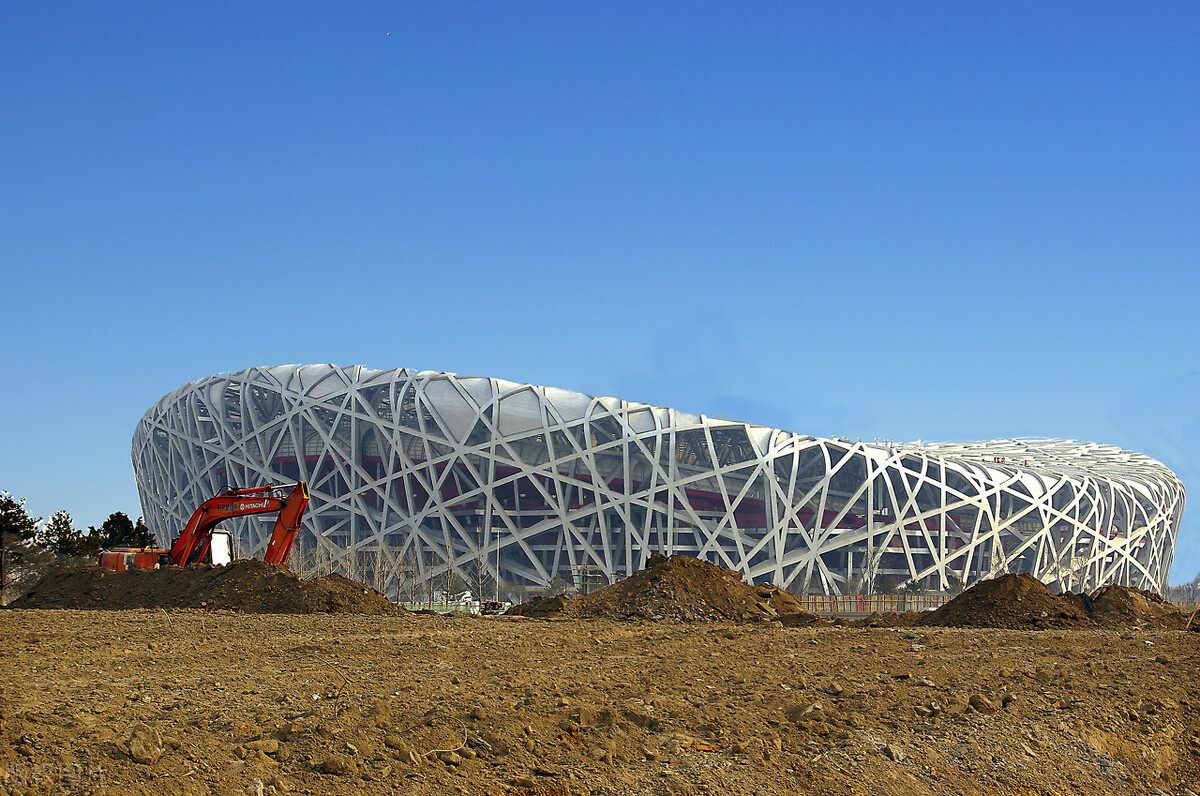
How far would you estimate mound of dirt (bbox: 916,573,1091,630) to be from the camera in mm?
21656

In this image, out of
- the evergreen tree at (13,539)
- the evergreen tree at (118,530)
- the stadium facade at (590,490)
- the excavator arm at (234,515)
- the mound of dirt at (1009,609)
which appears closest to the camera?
the mound of dirt at (1009,609)

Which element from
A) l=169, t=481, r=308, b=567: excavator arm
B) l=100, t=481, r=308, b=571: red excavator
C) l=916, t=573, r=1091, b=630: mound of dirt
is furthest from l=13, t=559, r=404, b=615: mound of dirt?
l=916, t=573, r=1091, b=630: mound of dirt

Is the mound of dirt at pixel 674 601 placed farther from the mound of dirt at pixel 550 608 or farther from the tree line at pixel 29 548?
the tree line at pixel 29 548

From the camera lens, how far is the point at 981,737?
9.80 m

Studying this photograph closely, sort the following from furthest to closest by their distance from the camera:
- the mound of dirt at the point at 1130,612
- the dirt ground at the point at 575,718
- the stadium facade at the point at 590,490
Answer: the stadium facade at the point at 590,490 → the mound of dirt at the point at 1130,612 → the dirt ground at the point at 575,718

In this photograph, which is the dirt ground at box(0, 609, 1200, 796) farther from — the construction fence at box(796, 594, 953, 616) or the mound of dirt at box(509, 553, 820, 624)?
the construction fence at box(796, 594, 953, 616)

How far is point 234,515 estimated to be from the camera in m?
28.5

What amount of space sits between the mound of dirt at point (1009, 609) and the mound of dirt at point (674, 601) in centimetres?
297

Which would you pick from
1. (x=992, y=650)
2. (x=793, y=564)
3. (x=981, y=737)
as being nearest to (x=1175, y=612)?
(x=992, y=650)

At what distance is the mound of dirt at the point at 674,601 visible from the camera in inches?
874

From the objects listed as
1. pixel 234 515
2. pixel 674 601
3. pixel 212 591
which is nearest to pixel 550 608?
pixel 674 601

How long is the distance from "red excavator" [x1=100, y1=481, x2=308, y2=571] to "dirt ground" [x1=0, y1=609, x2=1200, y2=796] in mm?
11997

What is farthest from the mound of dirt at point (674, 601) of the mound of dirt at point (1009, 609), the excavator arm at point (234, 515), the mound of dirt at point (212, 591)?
the excavator arm at point (234, 515)

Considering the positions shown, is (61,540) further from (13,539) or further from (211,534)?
(211,534)
